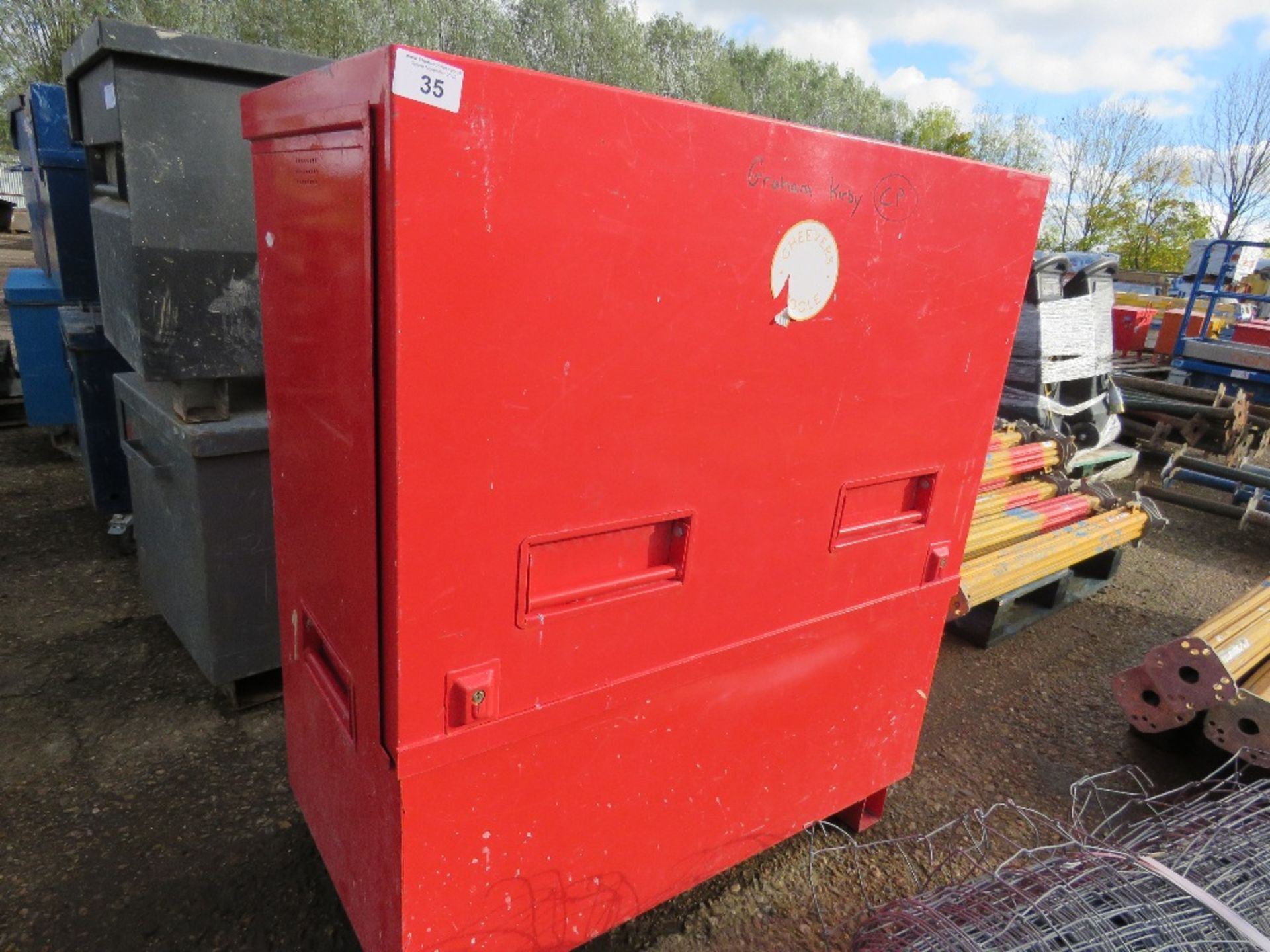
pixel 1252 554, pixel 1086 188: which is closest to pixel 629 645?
pixel 1252 554

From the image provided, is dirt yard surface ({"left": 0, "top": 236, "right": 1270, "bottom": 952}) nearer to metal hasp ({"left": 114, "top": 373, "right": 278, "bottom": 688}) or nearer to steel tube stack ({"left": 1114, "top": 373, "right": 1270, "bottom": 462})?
metal hasp ({"left": 114, "top": 373, "right": 278, "bottom": 688})

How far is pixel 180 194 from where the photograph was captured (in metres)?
2.43

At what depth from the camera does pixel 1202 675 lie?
286cm

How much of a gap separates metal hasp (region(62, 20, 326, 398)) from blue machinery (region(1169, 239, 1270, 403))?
8.90 m

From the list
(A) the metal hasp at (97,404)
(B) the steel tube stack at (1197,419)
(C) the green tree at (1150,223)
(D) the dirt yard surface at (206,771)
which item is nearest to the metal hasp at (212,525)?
(D) the dirt yard surface at (206,771)

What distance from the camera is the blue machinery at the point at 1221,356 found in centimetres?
792

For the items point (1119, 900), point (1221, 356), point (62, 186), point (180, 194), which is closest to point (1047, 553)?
point (1119, 900)

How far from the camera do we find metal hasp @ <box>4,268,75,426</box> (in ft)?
15.8

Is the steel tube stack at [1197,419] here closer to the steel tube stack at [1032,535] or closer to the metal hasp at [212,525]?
the steel tube stack at [1032,535]

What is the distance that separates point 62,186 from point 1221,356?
10.1 meters

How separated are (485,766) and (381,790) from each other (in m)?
0.20

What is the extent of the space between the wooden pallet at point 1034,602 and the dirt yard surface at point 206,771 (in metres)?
0.09

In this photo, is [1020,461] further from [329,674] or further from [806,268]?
[329,674]

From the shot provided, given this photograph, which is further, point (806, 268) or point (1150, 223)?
point (1150, 223)
